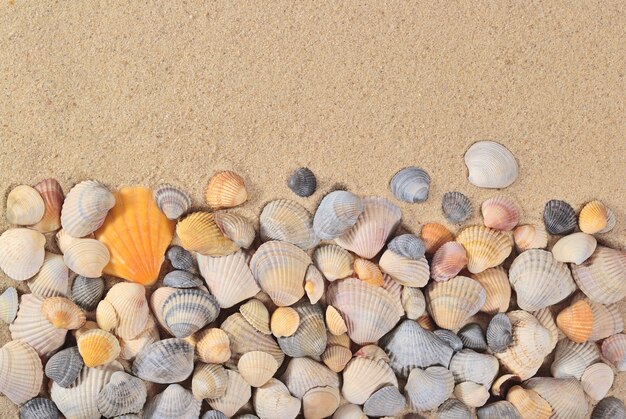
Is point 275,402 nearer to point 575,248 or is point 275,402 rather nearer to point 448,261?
point 448,261

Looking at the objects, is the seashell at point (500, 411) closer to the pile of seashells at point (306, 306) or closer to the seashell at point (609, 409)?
the pile of seashells at point (306, 306)

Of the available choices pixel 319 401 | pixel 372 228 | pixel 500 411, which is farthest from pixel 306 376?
pixel 500 411

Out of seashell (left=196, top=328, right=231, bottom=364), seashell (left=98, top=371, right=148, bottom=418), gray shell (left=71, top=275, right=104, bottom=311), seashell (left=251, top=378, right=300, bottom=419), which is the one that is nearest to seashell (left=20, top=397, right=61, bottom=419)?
seashell (left=98, top=371, right=148, bottom=418)

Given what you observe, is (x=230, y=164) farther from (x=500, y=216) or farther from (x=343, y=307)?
(x=500, y=216)

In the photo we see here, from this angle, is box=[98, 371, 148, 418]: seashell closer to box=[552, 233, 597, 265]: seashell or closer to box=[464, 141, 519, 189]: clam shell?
box=[464, 141, 519, 189]: clam shell

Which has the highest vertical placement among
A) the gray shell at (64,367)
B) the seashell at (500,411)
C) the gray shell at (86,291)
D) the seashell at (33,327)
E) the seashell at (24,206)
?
the seashell at (24,206)

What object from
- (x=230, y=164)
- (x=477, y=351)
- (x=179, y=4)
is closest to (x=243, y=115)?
(x=230, y=164)

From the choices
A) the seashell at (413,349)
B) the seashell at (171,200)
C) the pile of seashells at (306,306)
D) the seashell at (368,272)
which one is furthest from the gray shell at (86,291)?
the seashell at (413,349)
